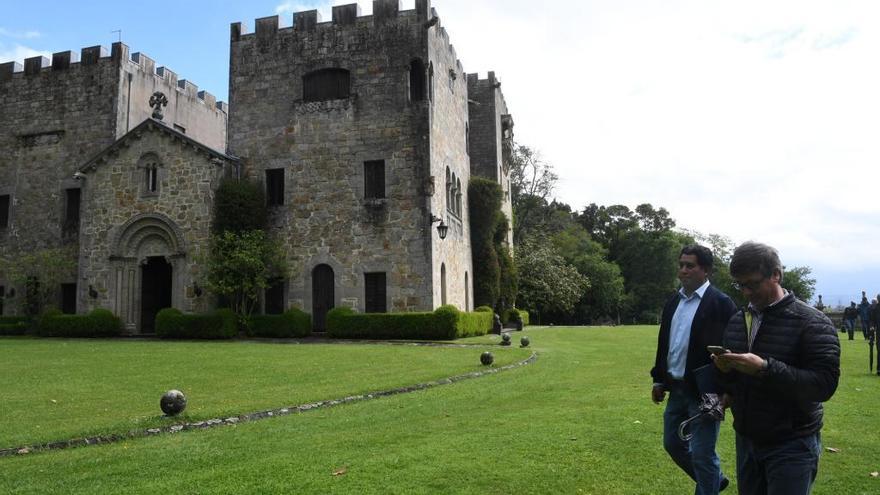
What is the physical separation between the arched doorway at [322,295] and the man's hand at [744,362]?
2181cm

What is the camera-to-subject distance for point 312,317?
2464cm

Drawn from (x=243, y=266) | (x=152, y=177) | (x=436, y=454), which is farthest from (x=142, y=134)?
(x=436, y=454)

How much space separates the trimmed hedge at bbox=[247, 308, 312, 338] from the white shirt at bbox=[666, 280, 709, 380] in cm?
1938

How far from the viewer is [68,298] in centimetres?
2875

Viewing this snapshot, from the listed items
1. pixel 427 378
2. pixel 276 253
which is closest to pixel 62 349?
pixel 276 253

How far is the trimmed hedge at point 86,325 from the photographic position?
2420 centimetres

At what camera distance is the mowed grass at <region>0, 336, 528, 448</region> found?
8.63 m

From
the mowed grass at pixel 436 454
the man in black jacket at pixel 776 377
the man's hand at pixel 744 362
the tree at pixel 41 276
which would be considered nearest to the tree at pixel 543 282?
the tree at pixel 41 276

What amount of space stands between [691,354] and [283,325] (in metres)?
19.9

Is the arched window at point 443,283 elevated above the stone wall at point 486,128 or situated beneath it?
situated beneath

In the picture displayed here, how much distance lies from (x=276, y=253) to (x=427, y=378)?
13701 mm

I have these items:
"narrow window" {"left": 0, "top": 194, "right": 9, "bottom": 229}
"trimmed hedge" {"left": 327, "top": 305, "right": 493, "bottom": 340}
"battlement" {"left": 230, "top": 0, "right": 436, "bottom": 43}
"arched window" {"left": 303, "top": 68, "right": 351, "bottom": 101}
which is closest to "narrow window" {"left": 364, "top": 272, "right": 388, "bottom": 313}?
"trimmed hedge" {"left": 327, "top": 305, "right": 493, "bottom": 340}

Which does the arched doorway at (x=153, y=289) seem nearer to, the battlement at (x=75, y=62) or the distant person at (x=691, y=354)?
the battlement at (x=75, y=62)

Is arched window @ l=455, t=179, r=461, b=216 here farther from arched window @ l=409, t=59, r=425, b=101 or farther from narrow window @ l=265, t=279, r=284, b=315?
narrow window @ l=265, t=279, r=284, b=315
